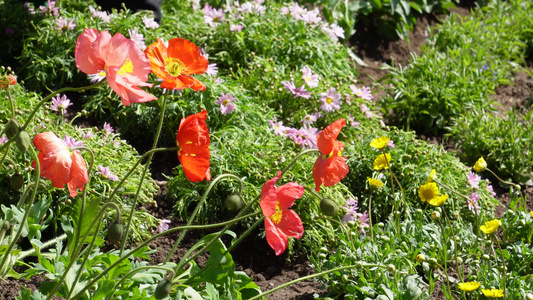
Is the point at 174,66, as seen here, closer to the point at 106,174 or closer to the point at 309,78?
the point at 106,174

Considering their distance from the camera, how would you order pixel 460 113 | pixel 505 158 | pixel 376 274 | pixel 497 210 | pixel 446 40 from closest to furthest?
pixel 376 274 → pixel 497 210 → pixel 505 158 → pixel 460 113 → pixel 446 40

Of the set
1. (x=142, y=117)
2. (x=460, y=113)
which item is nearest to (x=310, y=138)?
(x=142, y=117)

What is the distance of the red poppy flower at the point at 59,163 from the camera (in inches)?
63.4

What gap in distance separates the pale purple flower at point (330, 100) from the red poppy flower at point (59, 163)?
7.47 feet

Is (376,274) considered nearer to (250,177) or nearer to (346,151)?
(250,177)

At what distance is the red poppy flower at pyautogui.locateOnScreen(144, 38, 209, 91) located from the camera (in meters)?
1.86

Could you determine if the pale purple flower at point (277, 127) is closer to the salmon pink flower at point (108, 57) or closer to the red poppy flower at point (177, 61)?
the red poppy flower at point (177, 61)

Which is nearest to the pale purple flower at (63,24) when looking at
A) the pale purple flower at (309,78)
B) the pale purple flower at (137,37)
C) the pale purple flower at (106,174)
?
the pale purple flower at (137,37)

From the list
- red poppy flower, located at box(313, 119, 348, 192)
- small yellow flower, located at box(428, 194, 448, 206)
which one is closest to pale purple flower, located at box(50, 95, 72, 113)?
red poppy flower, located at box(313, 119, 348, 192)

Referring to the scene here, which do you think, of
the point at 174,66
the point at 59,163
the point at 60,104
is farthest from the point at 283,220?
the point at 60,104

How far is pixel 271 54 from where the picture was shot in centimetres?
422

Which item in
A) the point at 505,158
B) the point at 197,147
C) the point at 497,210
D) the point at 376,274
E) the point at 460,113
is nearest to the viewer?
the point at 197,147

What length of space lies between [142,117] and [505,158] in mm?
2244

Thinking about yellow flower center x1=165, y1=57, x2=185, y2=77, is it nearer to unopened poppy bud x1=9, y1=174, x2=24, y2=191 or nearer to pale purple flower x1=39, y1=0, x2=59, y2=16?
unopened poppy bud x1=9, y1=174, x2=24, y2=191
